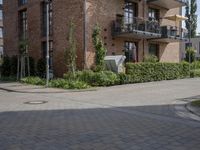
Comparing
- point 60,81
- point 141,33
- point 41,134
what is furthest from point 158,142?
point 141,33

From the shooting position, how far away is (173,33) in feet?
102

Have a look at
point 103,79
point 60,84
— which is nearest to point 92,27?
point 103,79

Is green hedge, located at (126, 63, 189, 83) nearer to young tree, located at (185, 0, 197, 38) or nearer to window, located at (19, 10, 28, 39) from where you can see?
window, located at (19, 10, 28, 39)

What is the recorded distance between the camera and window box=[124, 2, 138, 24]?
2834 centimetres

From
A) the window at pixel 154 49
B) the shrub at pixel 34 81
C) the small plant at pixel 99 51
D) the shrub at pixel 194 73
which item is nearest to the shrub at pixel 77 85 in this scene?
the small plant at pixel 99 51

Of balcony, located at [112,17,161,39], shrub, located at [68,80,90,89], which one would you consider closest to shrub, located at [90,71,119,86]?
shrub, located at [68,80,90,89]

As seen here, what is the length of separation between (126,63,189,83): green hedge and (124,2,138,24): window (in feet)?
15.9

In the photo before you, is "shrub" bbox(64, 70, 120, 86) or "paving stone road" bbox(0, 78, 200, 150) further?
"shrub" bbox(64, 70, 120, 86)

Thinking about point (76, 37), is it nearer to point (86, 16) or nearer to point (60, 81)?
point (86, 16)

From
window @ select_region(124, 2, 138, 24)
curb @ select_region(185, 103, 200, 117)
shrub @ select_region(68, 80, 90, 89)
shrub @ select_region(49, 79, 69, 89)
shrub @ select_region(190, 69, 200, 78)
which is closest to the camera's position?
curb @ select_region(185, 103, 200, 117)

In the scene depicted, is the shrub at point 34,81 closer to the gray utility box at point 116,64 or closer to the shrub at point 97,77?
the shrub at point 97,77

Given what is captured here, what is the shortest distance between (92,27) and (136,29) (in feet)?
12.5

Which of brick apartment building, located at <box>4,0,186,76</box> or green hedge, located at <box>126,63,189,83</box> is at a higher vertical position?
brick apartment building, located at <box>4,0,186,76</box>

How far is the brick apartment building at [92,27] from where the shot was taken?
25.2m
